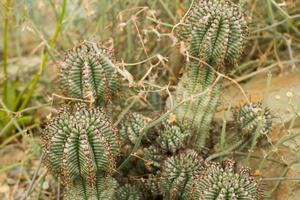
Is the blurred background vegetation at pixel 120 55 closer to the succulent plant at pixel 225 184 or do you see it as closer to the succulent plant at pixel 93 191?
the succulent plant at pixel 93 191

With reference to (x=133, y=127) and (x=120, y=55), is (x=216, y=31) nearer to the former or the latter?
(x=133, y=127)

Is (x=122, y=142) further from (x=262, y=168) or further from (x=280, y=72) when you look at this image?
(x=280, y=72)

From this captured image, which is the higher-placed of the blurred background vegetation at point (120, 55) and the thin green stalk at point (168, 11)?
the thin green stalk at point (168, 11)

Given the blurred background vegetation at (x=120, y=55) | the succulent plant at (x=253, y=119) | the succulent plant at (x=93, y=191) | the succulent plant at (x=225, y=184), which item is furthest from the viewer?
the blurred background vegetation at (x=120, y=55)

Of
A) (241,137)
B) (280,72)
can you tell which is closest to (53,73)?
(280,72)

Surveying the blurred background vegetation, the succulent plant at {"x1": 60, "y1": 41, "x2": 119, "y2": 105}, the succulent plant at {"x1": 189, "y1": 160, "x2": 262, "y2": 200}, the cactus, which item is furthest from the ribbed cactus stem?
the blurred background vegetation

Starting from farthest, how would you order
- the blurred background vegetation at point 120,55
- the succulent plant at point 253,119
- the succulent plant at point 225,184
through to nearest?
the blurred background vegetation at point 120,55
the succulent plant at point 253,119
the succulent plant at point 225,184

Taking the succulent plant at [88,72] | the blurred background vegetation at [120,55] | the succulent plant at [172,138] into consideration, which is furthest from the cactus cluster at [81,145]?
the blurred background vegetation at [120,55]

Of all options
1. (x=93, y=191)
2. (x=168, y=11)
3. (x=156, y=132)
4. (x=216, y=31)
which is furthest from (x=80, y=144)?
(x=168, y=11)
